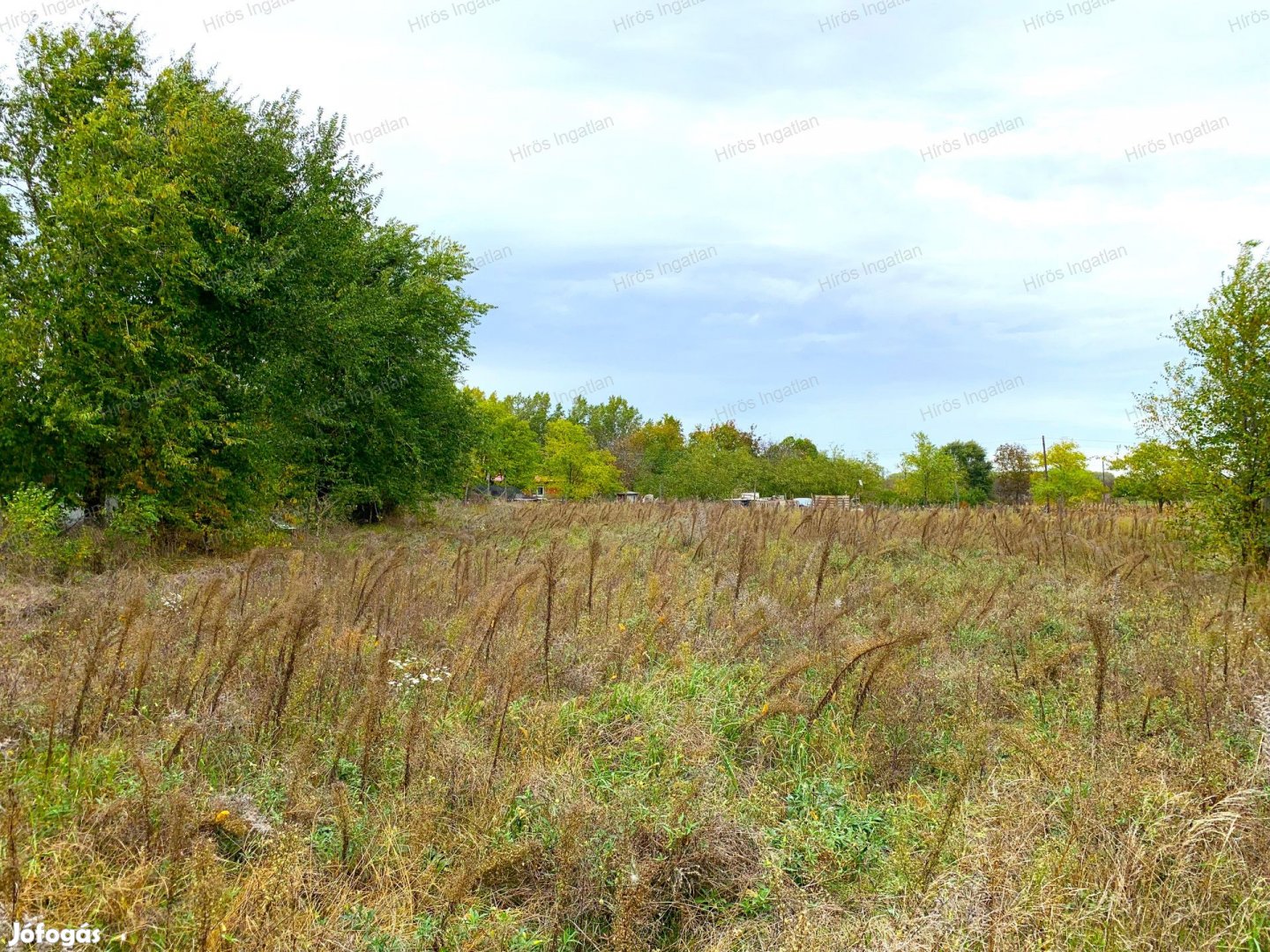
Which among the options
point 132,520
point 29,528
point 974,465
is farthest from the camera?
point 974,465

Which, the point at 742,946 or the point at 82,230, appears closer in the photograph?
the point at 742,946

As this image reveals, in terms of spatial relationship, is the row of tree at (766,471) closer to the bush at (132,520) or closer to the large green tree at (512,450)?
the large green tree at (512,450)

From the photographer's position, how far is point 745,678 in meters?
5.35

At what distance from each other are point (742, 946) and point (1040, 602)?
20.5 ft

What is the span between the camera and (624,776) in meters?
3.81

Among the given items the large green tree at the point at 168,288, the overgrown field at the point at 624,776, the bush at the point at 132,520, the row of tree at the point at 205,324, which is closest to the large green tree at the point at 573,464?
the row of tree at the point at 205,324

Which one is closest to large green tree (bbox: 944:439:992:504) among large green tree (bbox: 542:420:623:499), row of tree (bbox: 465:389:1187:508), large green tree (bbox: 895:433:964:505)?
row of tree (bbox: 465:389:1187:508)

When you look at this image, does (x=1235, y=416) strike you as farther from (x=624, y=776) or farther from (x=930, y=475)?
(x=930, y=475)

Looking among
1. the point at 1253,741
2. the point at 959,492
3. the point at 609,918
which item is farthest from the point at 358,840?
the point at 959,492

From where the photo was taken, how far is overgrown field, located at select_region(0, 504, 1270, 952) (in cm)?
268

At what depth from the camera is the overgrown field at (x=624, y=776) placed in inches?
106

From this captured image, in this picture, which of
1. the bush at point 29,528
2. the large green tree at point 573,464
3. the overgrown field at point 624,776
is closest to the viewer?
the overgrown field at point 624,776

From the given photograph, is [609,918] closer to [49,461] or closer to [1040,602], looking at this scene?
[1040,602]

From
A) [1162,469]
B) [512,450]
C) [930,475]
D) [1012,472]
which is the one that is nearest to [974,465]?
[1012,472]
